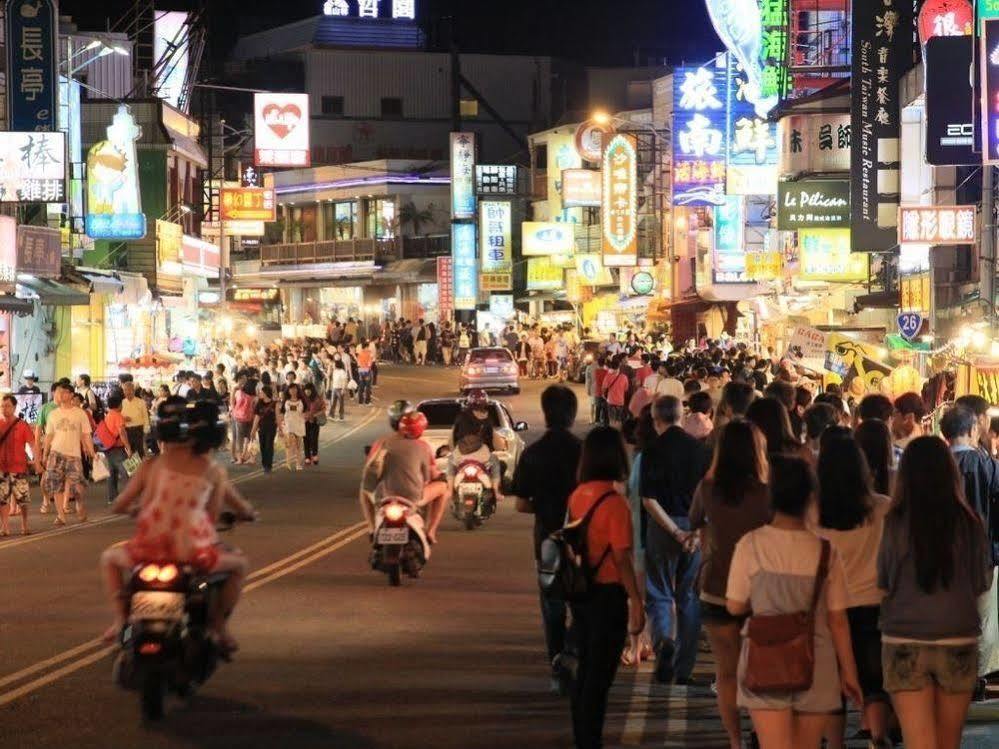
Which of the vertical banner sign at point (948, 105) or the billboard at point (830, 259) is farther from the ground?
the vertical banner sign at point (948, 105)

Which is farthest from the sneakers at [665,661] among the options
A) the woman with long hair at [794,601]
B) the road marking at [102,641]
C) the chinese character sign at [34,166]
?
the chinese character sign at [34,166]

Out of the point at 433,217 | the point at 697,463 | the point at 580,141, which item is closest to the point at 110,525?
the point at 697,463

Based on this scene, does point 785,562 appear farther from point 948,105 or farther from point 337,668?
point 948,105

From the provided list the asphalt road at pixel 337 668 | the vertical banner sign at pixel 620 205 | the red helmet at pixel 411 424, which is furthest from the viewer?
the vertical banner sign at pixel 620 205

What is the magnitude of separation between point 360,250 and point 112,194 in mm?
41828

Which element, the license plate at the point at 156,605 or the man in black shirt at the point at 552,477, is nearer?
the license plate at the point at 156,605

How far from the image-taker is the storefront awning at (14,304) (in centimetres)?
3064

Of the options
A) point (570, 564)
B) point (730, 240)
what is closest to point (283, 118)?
point (730, 240)

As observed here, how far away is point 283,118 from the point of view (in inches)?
2446

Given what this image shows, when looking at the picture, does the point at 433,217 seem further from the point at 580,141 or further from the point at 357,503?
the point at 357,503

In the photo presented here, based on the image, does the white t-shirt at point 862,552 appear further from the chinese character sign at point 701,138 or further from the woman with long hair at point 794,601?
the chinese character sign at point 701,138

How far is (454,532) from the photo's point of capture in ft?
68.2

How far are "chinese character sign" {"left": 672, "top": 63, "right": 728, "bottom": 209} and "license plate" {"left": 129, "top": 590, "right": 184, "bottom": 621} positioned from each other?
3968 centimetres

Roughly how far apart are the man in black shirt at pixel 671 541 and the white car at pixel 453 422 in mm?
11346
